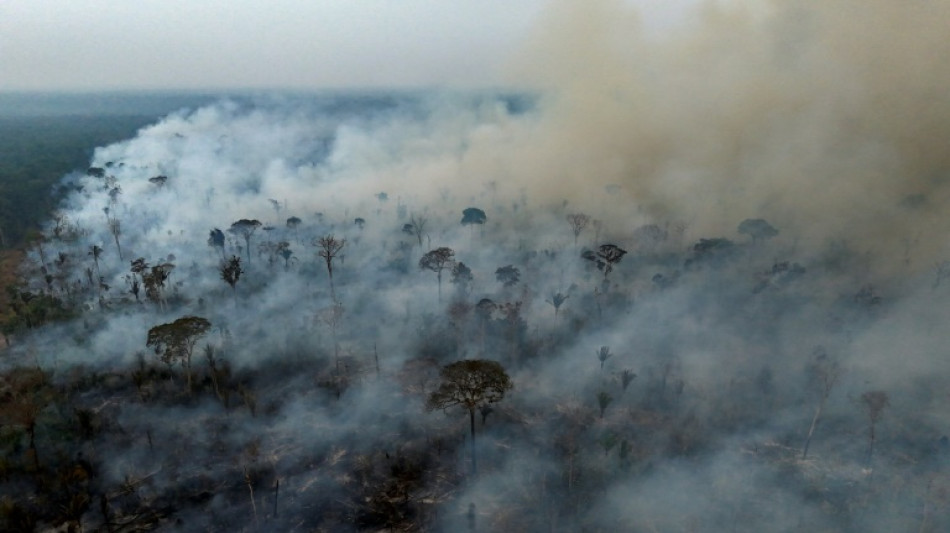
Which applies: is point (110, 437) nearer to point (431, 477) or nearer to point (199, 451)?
point (199, 451)

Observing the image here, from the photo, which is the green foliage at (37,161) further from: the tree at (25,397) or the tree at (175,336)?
the tree at (175,336)

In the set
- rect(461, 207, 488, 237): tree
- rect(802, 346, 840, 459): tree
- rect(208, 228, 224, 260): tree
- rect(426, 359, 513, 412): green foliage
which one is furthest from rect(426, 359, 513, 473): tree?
rect(208, 228, 224, 260): tree

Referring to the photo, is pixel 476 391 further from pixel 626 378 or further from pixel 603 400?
pixel 626 378

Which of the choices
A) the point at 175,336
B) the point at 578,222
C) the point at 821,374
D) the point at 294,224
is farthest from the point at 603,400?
the point at 294,224

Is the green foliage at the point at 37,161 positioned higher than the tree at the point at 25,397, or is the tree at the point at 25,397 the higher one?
the green foliage at the point at 37,161

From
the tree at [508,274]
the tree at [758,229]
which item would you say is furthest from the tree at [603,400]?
the tree at [758,229]

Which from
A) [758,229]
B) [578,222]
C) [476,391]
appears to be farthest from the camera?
[578,222]
